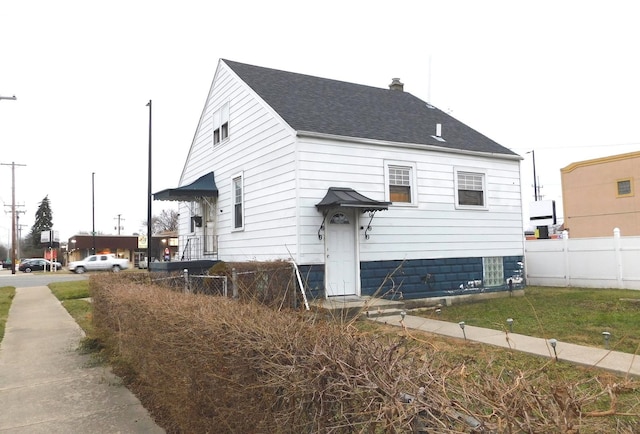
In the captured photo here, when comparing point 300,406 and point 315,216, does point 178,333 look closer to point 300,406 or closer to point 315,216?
point 300,406

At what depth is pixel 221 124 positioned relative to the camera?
51.7 ft

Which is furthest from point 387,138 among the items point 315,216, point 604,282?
point 604,282

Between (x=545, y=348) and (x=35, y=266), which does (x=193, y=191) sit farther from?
(x=35, y=266)

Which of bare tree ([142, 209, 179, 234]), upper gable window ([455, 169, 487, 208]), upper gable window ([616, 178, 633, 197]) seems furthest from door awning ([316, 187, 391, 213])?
bare tree ([142, 209, 179, 234])

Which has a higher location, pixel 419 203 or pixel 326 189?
pixel 326 189

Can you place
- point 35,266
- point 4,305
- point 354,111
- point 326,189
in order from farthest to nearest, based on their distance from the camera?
point 35,266
point 4,305
point 354,111
point 326,189

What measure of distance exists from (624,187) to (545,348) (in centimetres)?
2336

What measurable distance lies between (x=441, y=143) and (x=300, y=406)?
40.5ft

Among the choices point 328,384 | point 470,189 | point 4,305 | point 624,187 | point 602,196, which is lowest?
point 4,305

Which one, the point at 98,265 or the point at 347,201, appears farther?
the point at 98,265

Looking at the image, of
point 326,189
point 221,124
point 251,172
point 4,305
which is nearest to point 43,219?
point 4,305

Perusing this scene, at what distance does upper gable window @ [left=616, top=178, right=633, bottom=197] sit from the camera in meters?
25.6

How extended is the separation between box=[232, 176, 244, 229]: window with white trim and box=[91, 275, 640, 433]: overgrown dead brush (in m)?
9.35

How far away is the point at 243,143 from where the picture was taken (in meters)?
14.1
